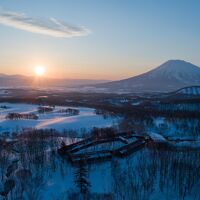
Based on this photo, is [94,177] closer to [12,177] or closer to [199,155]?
[12,177]

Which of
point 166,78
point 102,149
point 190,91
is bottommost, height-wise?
point 102,149

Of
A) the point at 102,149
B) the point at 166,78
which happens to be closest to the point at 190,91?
the point at 166,78

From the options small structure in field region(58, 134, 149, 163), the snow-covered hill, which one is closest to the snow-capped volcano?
the snow-covered hill

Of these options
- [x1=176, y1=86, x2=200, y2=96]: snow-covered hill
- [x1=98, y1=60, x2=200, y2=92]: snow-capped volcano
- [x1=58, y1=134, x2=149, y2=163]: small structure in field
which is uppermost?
[x1=98, y1=60, x2=200, y2=92]: snow-capped volcano

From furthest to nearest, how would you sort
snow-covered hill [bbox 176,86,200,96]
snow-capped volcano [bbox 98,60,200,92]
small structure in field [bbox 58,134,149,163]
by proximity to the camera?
snow-capped volcano [bbox 98,60,200,92] < snow-covered hill [bbox 176,86,200,96] < small structure in field [bbox 58,134,149,163]

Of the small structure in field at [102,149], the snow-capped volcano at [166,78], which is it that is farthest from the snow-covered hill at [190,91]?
the small structure in field at [102,149]

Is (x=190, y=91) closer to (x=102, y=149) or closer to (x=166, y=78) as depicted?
(x=166, y=78)

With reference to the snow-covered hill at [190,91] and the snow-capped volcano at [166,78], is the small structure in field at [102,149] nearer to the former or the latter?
the snow-covered hill at [190,91]

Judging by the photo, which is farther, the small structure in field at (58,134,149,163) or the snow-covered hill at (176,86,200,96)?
the snow-covered hill at (176,86,200,96)

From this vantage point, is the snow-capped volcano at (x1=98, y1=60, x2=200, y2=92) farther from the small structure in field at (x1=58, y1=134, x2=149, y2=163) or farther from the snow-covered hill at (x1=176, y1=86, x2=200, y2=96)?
the small structure in field at (x1=58, y1=134, x2=149, y2=163)

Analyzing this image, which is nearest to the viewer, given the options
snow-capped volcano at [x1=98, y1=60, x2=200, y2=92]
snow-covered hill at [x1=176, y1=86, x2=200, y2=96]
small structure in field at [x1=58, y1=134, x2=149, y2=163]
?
small structure in field at [x1=58, y1=134, x2=149, y2=163]
